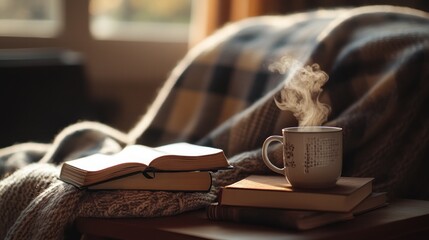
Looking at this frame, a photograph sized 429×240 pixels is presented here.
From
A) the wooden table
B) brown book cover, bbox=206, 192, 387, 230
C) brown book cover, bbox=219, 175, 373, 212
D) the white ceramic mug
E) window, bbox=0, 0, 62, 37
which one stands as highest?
window, bbox=0, 0, 62, 37

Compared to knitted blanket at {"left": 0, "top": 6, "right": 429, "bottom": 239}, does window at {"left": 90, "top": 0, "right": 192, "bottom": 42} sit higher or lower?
higher

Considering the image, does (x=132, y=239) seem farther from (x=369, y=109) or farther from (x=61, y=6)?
(x=61, y=6)

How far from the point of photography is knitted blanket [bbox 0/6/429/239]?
49.6 inches

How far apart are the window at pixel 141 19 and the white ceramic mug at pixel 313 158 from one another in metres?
1.92

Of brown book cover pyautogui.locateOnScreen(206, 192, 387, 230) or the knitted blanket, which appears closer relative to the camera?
brown book cover pyautogui.locateOnScreen(206, 192, 387, 230)

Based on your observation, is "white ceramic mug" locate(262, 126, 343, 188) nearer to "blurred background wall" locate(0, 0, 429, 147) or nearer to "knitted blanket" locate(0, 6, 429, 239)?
"knitted blanket" locate(0, 6, 429, 239)

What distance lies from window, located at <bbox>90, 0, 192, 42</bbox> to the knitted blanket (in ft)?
3.65

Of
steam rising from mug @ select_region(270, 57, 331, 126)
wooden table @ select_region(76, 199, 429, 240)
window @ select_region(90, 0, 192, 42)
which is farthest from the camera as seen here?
window @ select_region(90, 0, 192, 42)

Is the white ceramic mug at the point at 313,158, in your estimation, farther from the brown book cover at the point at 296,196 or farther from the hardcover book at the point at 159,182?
the hardcover book at the point at 159,182

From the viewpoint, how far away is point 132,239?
1154 mm

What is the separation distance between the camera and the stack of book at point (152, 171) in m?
1.20

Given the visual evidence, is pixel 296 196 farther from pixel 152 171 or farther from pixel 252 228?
pixel 152 171

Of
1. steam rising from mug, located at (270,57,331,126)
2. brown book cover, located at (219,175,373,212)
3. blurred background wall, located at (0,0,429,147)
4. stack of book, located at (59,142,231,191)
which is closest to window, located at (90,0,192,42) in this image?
blurred background wall, located at (0,0,429,147)

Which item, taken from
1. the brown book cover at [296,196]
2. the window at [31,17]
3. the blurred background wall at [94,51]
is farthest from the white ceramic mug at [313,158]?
the window at [31,17]
